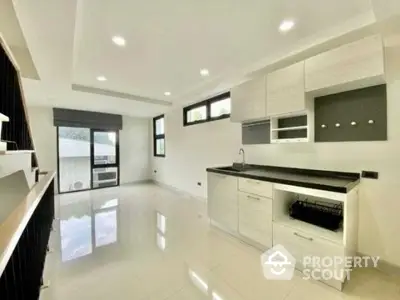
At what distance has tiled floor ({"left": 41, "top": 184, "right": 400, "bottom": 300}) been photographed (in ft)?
6.08

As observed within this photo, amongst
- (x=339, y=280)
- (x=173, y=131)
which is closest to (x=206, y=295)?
(x=339, y=280)

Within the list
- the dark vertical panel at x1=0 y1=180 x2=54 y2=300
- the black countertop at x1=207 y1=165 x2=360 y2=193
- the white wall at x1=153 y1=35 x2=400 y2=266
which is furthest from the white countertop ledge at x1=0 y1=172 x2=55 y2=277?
the white wall at x1=153 y1=35 x2=400 y2=266

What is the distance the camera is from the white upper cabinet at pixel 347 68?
1.91m

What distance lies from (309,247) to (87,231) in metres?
3.19

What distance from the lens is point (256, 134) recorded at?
11.6 feet

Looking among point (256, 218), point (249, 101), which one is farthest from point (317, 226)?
point (249, 101)

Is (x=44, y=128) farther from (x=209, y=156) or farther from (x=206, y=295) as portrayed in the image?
(x=206, y=295)

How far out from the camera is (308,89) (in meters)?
2.39

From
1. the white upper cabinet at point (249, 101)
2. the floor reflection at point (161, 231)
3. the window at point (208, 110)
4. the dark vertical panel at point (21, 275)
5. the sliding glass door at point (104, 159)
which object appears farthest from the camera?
the sliding glass door at point (104, 159)

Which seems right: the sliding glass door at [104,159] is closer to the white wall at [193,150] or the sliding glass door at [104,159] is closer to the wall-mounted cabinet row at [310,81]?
the white wall at [193,150]

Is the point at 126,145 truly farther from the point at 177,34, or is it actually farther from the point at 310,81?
the point at 310,81

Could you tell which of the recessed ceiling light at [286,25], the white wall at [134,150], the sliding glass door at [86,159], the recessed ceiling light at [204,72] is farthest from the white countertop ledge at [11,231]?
the white wall at [134,150]

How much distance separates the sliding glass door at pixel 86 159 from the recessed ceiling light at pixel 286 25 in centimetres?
639

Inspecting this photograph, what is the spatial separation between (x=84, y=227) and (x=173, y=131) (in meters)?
3.61
